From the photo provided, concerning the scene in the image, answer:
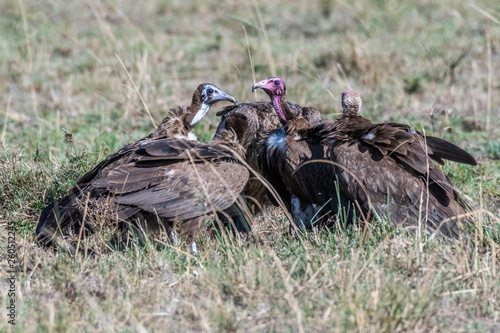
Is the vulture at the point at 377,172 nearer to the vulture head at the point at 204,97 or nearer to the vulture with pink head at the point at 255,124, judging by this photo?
the vulture with pink head at the point at 255,124

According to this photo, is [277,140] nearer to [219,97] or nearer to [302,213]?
[302,213]

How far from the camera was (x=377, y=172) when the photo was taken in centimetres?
450

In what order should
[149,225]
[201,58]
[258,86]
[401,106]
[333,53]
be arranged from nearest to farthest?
[149,225], [258,86], [401,106], [333,53], [201,58]

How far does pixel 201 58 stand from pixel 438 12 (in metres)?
3.97

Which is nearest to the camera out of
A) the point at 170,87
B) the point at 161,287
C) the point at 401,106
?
the point at 161,287

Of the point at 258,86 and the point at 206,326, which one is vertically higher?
the point at 258,86

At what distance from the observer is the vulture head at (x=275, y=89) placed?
5129 mm

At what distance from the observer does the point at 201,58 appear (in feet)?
31.4

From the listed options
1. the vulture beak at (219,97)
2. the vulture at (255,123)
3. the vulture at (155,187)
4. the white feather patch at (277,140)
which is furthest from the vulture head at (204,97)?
the vulture at (155,187)

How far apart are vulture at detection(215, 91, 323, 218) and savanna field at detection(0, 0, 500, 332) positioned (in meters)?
0.18

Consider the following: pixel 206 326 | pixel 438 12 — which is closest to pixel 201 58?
pixel 438 12

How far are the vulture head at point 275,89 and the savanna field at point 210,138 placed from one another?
24 centimetres

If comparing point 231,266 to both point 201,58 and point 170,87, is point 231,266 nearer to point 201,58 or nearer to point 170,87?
point 170,87

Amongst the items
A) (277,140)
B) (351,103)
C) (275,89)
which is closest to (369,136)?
(351,103)
